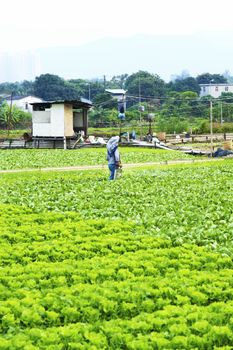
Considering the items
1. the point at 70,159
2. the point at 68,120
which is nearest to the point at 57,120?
the point at 68,120

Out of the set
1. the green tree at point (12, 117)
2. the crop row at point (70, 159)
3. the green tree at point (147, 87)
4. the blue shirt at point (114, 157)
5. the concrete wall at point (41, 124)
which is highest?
the green tree at point (147, 87)

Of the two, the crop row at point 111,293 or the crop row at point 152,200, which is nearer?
the crop row at point 111,293

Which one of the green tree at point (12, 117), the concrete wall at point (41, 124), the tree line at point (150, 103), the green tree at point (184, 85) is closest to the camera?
the concrete wall at point (41, 124)

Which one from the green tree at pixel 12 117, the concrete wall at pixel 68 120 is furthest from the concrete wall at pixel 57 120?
the green tree at pixel 12 117

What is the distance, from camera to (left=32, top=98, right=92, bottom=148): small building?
188 feet

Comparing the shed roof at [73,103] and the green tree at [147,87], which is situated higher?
the green tree at [147,87]

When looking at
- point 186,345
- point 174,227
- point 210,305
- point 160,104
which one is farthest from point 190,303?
point 160,104

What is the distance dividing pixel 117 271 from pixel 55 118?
48031 millimetres

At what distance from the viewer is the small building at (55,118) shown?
188 feet

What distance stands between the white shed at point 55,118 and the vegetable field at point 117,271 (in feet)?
122

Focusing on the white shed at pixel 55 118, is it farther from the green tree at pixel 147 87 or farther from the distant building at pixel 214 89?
the distant building at pixel 214 89

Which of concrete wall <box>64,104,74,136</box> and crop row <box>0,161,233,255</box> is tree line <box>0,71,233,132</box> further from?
crop row <box>0,161,233,255</box>

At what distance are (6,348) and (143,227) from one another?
8035mm

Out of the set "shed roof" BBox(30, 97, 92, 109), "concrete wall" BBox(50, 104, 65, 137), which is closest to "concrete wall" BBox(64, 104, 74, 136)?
"concrete wall" BBox(50, 104, 65, 137)
